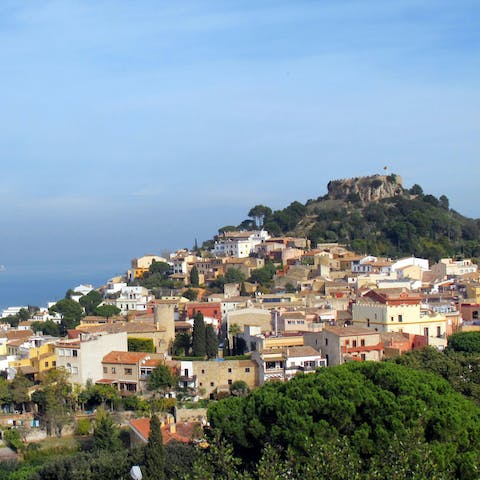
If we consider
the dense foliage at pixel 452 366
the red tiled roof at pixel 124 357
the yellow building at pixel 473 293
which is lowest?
the dense foliage at pixel 452 366

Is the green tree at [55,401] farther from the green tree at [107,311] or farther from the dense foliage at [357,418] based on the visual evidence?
the green tree at [107,311]

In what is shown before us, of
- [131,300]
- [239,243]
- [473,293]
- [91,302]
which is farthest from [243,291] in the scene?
[239,243]

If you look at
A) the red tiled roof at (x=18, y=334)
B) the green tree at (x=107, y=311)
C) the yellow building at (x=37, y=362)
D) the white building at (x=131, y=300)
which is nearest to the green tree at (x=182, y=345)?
the yellow building at (x=37, y=362)

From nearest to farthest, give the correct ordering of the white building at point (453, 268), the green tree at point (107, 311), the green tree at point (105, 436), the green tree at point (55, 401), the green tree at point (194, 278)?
the green tree at point (105, 436) < the green tree at point (55, 401) < the green tree at point (107, 311) < the white building at point (453, 268) < the green tree at point (194, 278)

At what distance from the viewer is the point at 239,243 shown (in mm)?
55938

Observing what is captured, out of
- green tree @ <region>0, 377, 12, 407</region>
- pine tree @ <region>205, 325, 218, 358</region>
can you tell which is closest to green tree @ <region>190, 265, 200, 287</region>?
pine tree @ <region>205, 325, 218, 358</region>

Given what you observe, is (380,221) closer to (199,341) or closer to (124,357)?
(199,341)

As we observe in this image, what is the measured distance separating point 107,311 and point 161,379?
14.6 meters

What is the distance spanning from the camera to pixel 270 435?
18.6m

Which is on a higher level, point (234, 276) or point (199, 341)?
point (234, 276)

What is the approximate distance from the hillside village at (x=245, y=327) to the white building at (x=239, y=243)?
7.23 meters

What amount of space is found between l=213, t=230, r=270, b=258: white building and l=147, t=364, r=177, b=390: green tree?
1090 inches

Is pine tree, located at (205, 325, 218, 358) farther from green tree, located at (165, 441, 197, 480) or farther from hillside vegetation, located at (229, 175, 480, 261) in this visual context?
hillside vegetation, located at (229, 175, 480, 261)

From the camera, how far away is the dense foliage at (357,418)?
1698cm
